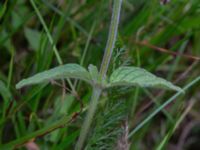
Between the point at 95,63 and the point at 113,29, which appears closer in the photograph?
the point at 113,29

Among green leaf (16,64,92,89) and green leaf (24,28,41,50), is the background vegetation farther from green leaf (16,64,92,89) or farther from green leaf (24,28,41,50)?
green leaf (16,64,92,89)

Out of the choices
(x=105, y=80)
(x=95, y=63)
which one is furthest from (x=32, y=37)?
(x=105, y=80)

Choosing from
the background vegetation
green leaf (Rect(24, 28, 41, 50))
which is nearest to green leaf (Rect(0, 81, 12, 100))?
the background vegetation

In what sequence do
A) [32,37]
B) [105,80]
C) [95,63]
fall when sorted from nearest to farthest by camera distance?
[105,80] → [95,63] → [32,37]

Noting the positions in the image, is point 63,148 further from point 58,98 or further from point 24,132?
point 58,98

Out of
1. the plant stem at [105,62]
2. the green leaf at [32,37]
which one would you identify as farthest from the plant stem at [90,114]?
the green leaf at [32,37]

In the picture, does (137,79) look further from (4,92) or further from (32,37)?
(32,37)
